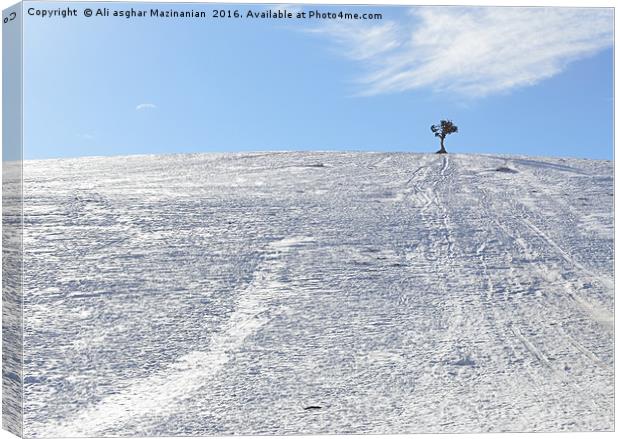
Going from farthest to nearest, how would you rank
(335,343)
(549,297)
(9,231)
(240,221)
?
1. (240,221)
2. (549,297)
3. (335,343)
4. (9,231)

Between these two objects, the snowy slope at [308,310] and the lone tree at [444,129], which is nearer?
the snowy slope at [308,310]

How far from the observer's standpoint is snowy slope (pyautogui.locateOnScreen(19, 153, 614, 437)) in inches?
218

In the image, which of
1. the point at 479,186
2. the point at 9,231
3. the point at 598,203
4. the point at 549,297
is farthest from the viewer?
the point at 479,186

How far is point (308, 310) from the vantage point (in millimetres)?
6754

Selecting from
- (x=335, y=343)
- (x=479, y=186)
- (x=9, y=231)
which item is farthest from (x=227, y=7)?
(x=479, y=186)

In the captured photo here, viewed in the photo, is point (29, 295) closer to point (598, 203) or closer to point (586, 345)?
point (586, 345)

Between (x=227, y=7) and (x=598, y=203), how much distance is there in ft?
19.9

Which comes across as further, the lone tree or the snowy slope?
the lone tree

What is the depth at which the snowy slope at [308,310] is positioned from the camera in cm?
553

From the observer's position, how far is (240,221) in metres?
9.08

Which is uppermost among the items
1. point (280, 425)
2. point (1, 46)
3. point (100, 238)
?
point (1, 46)

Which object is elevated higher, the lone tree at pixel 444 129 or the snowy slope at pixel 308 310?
the lone tree at pixel 444 129

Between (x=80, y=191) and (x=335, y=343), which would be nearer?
(x=335, y=343)

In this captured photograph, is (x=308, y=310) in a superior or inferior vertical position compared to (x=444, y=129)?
inferior
